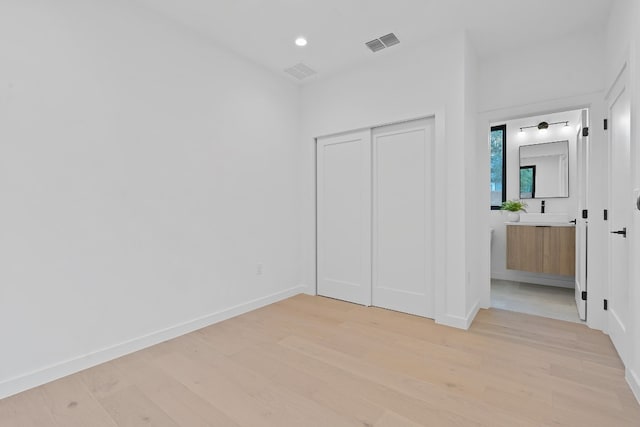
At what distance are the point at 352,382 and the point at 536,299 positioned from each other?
3.02 m

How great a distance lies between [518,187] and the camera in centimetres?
479

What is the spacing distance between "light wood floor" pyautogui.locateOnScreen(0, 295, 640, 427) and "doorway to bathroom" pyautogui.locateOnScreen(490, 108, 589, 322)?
4.25ft

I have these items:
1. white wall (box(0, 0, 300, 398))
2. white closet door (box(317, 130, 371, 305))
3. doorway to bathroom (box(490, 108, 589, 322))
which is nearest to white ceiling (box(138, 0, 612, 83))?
white wall (box(0, 0, 300, 398))

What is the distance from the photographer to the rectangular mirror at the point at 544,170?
4500 mm

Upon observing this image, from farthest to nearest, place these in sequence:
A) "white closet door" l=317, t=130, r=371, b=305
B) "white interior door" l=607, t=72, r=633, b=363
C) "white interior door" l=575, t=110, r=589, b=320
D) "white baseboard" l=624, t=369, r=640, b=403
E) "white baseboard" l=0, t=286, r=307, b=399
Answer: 1. "white closet door" l=317, t=130, r=371, b=305
2. "white interior door" l=575, t=110, r=589, b=320
3. "white interior door" l=607, t=72, r=633, b=363
4. "white baseboard" l=0, t=286, r=307, b=399
5. "white baseboard" l=624, t=369, r=640, b=403

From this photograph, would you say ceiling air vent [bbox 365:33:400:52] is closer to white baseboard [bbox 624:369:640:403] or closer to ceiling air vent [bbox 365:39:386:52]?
ceiling air vent [bbox 365:39:386:52]

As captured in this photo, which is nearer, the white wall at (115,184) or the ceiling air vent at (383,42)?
the white wall at (115,184)

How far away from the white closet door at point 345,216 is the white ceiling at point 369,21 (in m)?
1.05

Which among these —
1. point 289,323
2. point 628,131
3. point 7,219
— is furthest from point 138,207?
point 628,131

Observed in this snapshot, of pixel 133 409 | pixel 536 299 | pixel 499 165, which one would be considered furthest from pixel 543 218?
pixel 133 409

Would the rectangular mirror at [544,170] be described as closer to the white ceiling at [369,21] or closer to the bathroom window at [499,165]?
the bathroom window at [499,165]

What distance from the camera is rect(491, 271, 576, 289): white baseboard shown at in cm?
430

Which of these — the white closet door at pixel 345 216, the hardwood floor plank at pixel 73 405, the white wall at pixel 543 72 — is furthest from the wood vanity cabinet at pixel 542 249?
the hardwood floor plank at pixel 73 405

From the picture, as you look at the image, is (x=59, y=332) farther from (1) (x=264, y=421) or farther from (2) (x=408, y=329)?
(2) (x=408, y=329)
